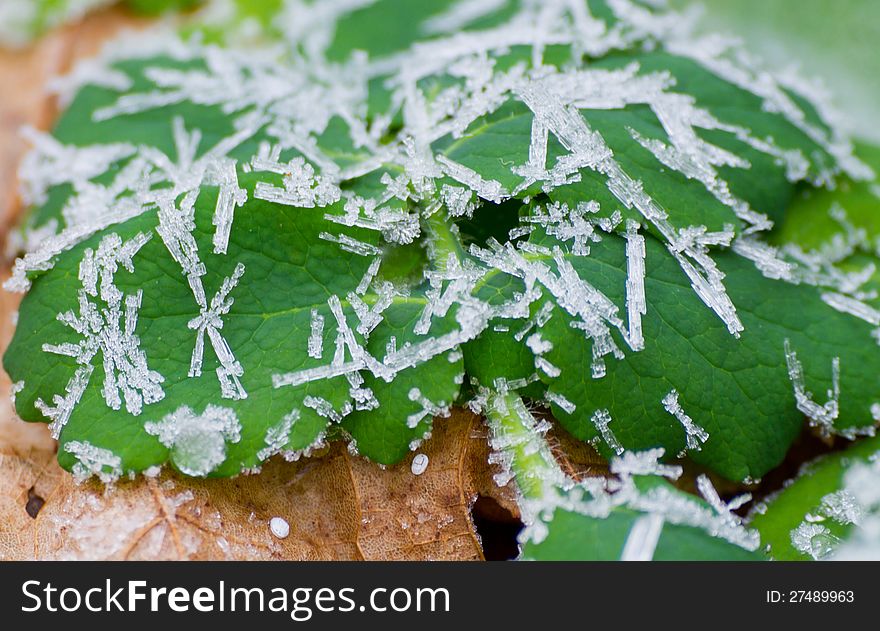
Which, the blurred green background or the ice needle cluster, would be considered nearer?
the ice needle cluster

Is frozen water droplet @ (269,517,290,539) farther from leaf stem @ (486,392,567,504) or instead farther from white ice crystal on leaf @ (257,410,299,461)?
leaf stem @ (486,392,567,504)

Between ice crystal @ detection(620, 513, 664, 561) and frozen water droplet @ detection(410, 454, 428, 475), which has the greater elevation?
ice crystal @ detection(620, 513, 664, 561)

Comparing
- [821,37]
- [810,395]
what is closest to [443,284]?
[810,395]

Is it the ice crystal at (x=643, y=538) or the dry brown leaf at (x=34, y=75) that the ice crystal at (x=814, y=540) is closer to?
the ice crystal at (x=643, y=538)

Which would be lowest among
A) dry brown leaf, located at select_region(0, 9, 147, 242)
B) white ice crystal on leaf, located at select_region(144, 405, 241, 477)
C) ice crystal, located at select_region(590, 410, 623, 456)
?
dry brown leaf, located at select_region(0, 9, 147, 242)

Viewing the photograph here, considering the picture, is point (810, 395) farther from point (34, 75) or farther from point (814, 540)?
point (34, 75)

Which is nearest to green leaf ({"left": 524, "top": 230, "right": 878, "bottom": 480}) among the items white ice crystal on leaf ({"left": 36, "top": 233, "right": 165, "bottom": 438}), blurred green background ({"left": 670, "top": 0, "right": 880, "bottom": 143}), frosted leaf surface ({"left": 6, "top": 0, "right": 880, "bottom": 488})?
frosted leaf surface ({"left": 6, "top": 0, "right": 880, "bottom": 488})
